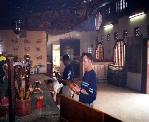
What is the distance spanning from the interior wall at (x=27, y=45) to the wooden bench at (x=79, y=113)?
37.2 feet

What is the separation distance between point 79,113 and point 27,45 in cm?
1213

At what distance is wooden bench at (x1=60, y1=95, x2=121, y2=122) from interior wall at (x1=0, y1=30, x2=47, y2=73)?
11.3 m

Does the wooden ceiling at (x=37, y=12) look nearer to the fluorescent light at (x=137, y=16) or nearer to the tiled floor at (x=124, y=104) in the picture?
the fluorescent light at (x=137, y=16)

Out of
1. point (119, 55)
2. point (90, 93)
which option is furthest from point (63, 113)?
point (119, 55)

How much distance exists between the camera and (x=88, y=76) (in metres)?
5.28

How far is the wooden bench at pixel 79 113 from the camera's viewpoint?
8.55 ft

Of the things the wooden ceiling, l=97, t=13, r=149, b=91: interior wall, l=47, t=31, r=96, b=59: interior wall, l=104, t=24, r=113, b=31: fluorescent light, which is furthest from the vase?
l=47, t=31, r=96, b=59: interior wall

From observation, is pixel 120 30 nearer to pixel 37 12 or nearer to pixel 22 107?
pixel 37 12

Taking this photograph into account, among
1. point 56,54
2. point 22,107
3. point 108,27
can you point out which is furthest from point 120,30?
point 22,107

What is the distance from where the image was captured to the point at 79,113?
10.1 ft

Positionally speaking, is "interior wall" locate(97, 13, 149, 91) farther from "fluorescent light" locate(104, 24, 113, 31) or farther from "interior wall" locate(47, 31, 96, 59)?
"interior wall" locate(47, 31, 96, 59)

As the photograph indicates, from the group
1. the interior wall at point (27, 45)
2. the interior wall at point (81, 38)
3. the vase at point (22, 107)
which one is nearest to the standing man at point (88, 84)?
the vase at point (22, 107)

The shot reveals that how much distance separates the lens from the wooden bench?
2605mm

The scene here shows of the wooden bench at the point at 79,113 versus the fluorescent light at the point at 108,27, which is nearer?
the wooden bench at the point at 79,113
